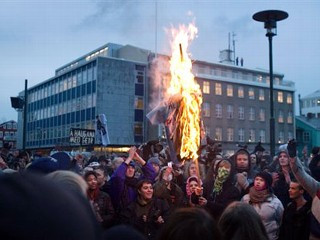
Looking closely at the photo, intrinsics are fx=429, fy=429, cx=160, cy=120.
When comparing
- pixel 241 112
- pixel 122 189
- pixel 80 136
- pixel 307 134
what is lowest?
pixel 122 189

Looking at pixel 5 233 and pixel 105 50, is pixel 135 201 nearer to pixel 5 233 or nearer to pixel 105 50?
pixel 5 233

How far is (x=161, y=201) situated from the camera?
673 centimetres

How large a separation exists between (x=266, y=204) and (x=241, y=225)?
3.11 metres

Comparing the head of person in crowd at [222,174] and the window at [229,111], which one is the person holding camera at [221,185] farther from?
the window at [229,111]

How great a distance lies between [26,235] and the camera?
863 mm

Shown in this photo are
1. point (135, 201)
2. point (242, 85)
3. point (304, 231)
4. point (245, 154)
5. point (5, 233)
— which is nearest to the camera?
point (5, 233)

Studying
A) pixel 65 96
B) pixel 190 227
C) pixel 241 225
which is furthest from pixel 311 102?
pixel 190 227

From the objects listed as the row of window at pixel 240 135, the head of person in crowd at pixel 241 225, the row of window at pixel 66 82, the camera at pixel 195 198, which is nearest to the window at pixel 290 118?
the row of window at pixel 240 135

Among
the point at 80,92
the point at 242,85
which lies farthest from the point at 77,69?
the point at 242,85

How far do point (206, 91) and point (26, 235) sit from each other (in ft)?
177

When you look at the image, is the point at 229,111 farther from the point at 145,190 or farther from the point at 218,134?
the point at 145,190

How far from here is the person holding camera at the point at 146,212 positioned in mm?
6430

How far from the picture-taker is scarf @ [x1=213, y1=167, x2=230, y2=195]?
7.10 metres

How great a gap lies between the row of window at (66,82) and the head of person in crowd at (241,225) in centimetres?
4526
